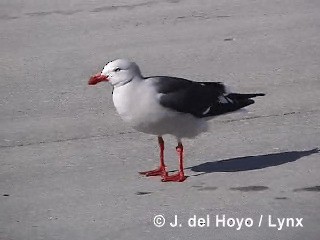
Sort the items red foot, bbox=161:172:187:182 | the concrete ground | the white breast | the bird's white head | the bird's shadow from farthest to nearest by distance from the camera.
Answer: the bird's shadow < red foot, bbox=161:172:187:182 < the bird's white head < the white breast < the concrete ground

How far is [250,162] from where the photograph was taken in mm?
7457

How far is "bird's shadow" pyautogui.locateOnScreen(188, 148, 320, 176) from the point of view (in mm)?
7359

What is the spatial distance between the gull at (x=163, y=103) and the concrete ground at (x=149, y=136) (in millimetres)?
346

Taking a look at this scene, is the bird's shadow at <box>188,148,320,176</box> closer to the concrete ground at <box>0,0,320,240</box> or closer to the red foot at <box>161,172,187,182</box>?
the concrete ground at <box>0,0,320,240</box>

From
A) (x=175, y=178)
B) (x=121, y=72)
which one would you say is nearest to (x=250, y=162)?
(x=175, y=178)

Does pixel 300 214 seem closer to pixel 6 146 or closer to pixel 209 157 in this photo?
pixel 209 157

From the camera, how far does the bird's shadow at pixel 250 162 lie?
736 centimetres

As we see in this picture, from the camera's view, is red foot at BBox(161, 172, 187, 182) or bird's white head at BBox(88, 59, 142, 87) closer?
bird's white head at BBox(88, 59, 142, 87)

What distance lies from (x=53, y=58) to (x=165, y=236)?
17.0 ft

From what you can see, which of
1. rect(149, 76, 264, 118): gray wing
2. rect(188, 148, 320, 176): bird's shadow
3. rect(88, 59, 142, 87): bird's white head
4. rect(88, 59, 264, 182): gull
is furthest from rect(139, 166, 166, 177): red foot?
rect(88, 59, 142, 87): bird's white head

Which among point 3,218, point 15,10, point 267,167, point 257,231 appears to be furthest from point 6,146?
point 15,10

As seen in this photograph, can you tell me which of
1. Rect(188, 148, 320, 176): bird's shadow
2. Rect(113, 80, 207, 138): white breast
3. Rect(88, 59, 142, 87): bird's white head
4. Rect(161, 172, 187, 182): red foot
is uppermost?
Rect(88, 59, 142, 87): bird's white head

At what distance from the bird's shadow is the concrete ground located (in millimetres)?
15

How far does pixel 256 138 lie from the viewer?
8.02 metres
